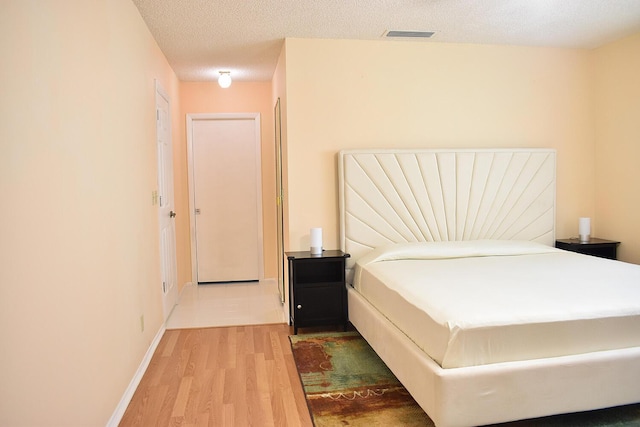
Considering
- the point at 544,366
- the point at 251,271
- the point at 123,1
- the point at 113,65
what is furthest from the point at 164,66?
the point at 544,366

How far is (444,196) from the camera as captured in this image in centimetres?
405

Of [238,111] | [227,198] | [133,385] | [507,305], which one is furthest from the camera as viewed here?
[227,198]

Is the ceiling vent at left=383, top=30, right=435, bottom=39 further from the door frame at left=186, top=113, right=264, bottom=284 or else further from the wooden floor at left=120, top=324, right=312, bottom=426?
the wooden floor at left=120, top=324, right=312, bottom=426

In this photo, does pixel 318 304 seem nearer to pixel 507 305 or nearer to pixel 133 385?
pixel 133 385

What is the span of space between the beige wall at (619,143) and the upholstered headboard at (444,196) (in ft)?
1.80

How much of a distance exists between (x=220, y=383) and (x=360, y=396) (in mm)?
854

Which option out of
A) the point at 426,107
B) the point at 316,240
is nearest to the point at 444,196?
the point at 426,107

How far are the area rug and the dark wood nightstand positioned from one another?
192 cm

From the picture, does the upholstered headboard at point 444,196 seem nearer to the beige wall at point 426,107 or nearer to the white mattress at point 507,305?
the beige wall at point 426,107

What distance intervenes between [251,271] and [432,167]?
270cm

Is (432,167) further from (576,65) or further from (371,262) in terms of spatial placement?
(576,65)

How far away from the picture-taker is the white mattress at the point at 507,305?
84.4 inches

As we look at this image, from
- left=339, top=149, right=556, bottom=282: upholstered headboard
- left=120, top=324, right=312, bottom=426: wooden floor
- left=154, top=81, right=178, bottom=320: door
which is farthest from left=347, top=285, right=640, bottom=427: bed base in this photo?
left=154, top=81, right=178, bottom=320: door

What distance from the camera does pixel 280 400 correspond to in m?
2.63
